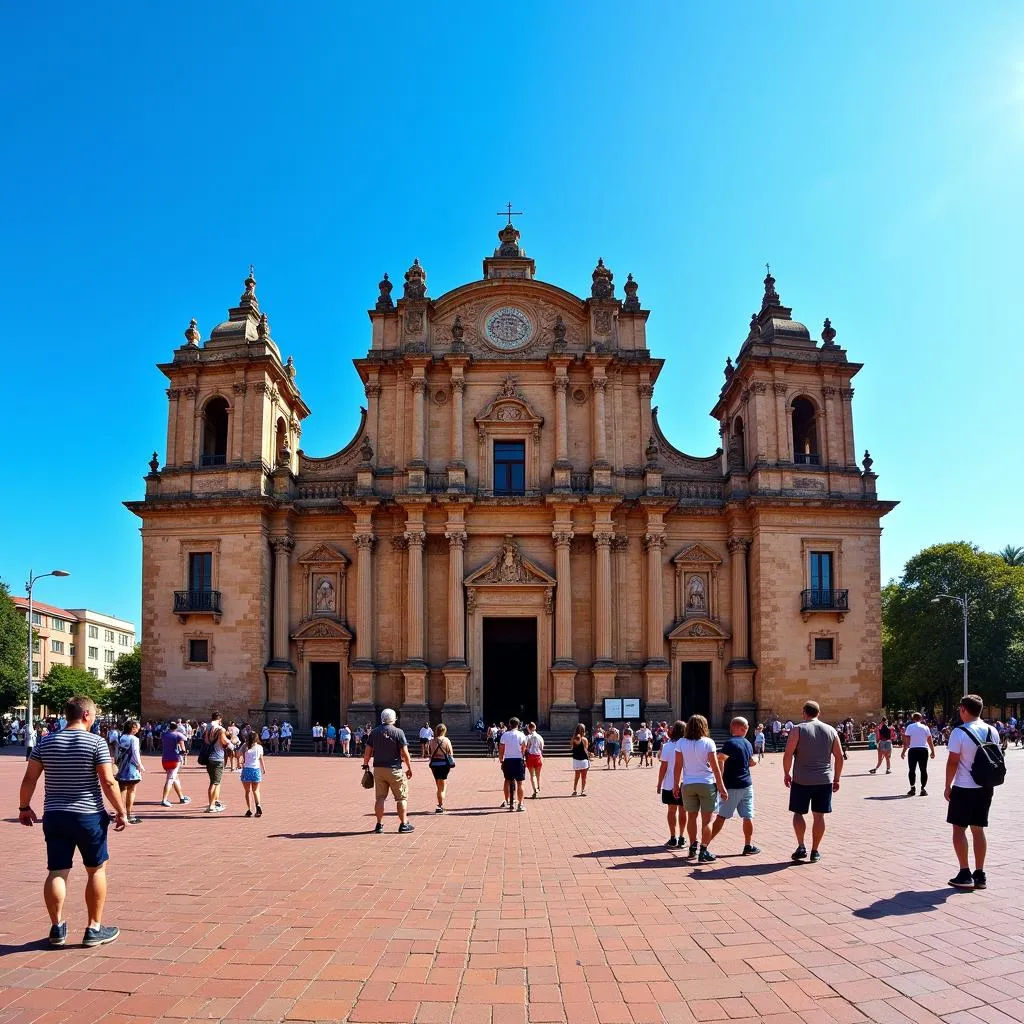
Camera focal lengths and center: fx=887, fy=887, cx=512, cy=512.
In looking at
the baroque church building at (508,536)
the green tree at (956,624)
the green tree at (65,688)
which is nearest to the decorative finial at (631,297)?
the baroque church building at (508,536)

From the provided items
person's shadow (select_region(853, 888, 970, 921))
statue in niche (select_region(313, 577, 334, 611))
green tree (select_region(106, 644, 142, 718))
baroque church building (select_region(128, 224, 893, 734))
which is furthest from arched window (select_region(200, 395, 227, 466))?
person's shadow (select_region(853, 888, 970, 921))

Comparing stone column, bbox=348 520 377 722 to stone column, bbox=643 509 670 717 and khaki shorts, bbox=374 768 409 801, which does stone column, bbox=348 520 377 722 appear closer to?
stone column, bbox=643 509 670 717

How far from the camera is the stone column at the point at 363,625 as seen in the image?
34812mm

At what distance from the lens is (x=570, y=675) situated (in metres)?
34.6

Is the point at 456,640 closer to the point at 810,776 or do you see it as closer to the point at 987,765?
the point at 810,776

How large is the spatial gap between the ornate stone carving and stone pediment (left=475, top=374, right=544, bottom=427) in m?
6.23

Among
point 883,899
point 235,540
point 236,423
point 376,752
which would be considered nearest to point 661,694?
point 235,540

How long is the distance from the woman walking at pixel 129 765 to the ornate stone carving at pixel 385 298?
26535 millimetres

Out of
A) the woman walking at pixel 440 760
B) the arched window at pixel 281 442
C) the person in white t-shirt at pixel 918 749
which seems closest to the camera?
the woman walking at pixel 440 760

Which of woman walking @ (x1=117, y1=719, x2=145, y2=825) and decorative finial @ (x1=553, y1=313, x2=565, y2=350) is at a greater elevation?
decorative finial @ (x1=553, y1=313, x2=565, y2=350)

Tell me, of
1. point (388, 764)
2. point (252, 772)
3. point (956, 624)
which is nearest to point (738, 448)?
point (956, 624)

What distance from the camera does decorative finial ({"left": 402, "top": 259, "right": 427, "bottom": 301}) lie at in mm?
37844

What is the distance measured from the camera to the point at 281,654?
118 ft

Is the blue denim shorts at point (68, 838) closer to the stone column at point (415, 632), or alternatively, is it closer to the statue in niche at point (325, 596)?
the stone column at point (415, 632)
